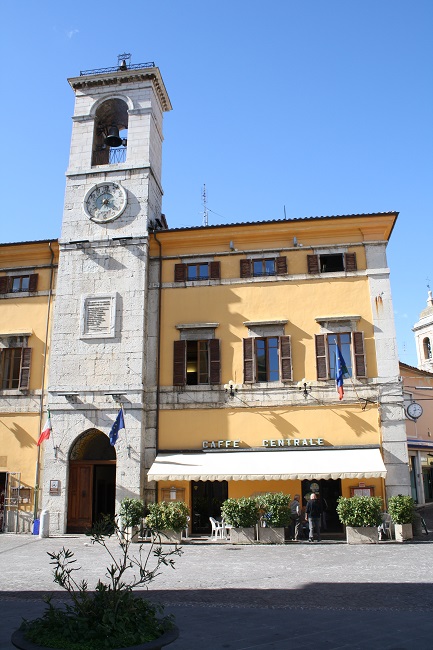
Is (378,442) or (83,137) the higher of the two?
(83,137)

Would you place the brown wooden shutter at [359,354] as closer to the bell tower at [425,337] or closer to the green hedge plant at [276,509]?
the green hedge plant at [276,509]

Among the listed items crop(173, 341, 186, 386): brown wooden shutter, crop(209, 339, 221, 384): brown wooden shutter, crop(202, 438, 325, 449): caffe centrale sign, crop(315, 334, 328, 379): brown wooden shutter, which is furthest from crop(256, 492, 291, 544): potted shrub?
crop(173, 341, 186, 386): brown wooden shutter

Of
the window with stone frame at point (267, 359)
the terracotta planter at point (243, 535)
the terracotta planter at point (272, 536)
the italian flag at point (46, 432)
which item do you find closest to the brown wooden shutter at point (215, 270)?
the window with stone frame at point (267, 359)

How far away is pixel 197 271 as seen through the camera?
21.6m

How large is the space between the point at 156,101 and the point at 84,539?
57.2 ft

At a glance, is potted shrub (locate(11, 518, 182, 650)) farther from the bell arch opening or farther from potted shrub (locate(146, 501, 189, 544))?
the bell arch opening

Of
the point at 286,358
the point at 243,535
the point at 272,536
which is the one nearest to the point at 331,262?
the point at 286,358

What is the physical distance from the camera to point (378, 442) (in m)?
18.8

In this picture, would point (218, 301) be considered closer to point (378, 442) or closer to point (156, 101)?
point (378, 442)

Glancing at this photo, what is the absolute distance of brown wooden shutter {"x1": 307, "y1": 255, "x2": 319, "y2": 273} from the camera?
20672 millimetres

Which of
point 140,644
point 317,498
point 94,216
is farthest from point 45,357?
point 140,644

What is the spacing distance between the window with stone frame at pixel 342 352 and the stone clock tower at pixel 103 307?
6.05 m

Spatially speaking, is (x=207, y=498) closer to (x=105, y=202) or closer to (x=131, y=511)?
(x=131, y=511)

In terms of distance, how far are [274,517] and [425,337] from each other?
44171 millimetres
